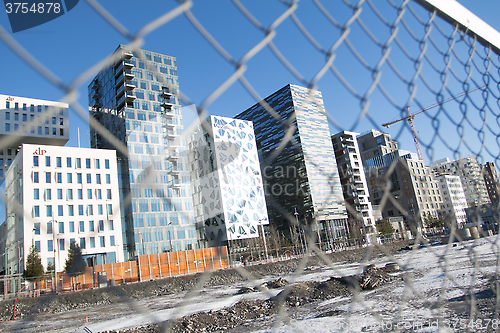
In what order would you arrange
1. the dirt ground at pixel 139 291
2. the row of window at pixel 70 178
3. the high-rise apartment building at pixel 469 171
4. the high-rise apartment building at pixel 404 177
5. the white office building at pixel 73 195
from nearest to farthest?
the high-rise apartment building at pixel 404 177 → the high-rise apartment building at pixel 469 171 → the dirt ground at pixel 139 291 → the row of window at pixel 70 178 → the white office building at pixel 73 195

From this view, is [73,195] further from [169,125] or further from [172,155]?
[172,155]

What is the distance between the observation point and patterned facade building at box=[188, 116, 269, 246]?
34.6 m

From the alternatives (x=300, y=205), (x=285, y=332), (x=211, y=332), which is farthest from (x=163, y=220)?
(x=285, y=332)

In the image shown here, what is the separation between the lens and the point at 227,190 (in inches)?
1443

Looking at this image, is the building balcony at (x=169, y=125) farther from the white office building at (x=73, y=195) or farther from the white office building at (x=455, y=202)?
the white office building at (x=455, y=202)

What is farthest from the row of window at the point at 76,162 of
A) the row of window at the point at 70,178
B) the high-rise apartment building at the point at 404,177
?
the high-rise apartment building at the point at 404,177

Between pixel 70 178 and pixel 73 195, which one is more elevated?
pixel 70 178

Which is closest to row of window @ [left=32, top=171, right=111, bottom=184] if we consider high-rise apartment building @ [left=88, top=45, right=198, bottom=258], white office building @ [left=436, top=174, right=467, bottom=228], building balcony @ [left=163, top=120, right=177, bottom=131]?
high-rise apartment building @ [left=88, top=45, right=198, bottom=258]

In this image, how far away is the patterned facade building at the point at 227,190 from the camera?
34.6m

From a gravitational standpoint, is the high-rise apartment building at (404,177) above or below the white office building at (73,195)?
below

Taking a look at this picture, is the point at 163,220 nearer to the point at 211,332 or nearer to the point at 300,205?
the point at 300,205

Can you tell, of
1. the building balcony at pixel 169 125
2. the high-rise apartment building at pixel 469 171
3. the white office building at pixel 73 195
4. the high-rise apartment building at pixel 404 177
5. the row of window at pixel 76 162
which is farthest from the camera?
the building balcony at pixel 169 125

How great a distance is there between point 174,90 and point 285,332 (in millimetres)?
4272

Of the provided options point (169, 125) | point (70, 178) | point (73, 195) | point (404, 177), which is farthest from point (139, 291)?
point (404, 177)
